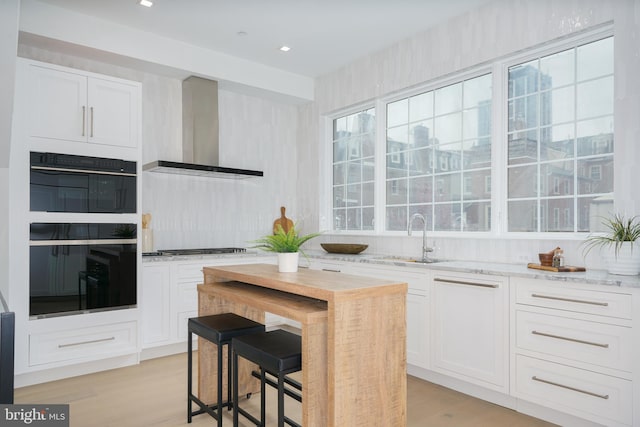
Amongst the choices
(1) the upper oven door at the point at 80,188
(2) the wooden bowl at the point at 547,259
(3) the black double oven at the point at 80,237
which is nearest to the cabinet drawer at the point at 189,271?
(3) the black double oven at the point at 80,237

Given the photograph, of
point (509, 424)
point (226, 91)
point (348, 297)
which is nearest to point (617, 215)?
point (509, 424)

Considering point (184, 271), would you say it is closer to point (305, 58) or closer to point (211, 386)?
point (211, 386)

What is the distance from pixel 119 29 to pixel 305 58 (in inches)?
72.6

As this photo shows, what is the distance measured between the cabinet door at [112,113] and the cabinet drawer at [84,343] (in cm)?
152

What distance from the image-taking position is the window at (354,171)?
4.75 metres

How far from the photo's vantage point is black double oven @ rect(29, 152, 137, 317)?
124 inches

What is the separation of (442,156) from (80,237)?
3153mm

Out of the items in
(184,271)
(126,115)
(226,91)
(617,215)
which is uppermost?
(226,91)

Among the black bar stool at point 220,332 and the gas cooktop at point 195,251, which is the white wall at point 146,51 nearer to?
the gas cooktop at point 195,251

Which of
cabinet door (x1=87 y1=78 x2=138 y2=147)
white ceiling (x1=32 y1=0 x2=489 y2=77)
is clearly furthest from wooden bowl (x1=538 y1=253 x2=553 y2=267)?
cabinet door (x1=87 y1=78 x2=138 y2=147)

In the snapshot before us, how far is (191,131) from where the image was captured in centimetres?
449

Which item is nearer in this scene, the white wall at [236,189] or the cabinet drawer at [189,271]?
the cabinet drawer at [189,271]

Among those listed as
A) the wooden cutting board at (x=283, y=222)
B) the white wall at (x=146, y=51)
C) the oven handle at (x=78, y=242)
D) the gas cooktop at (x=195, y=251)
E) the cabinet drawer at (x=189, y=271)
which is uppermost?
the white wall at (x=146, y=51)

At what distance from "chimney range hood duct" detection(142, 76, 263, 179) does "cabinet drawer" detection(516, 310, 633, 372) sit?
123 inches
